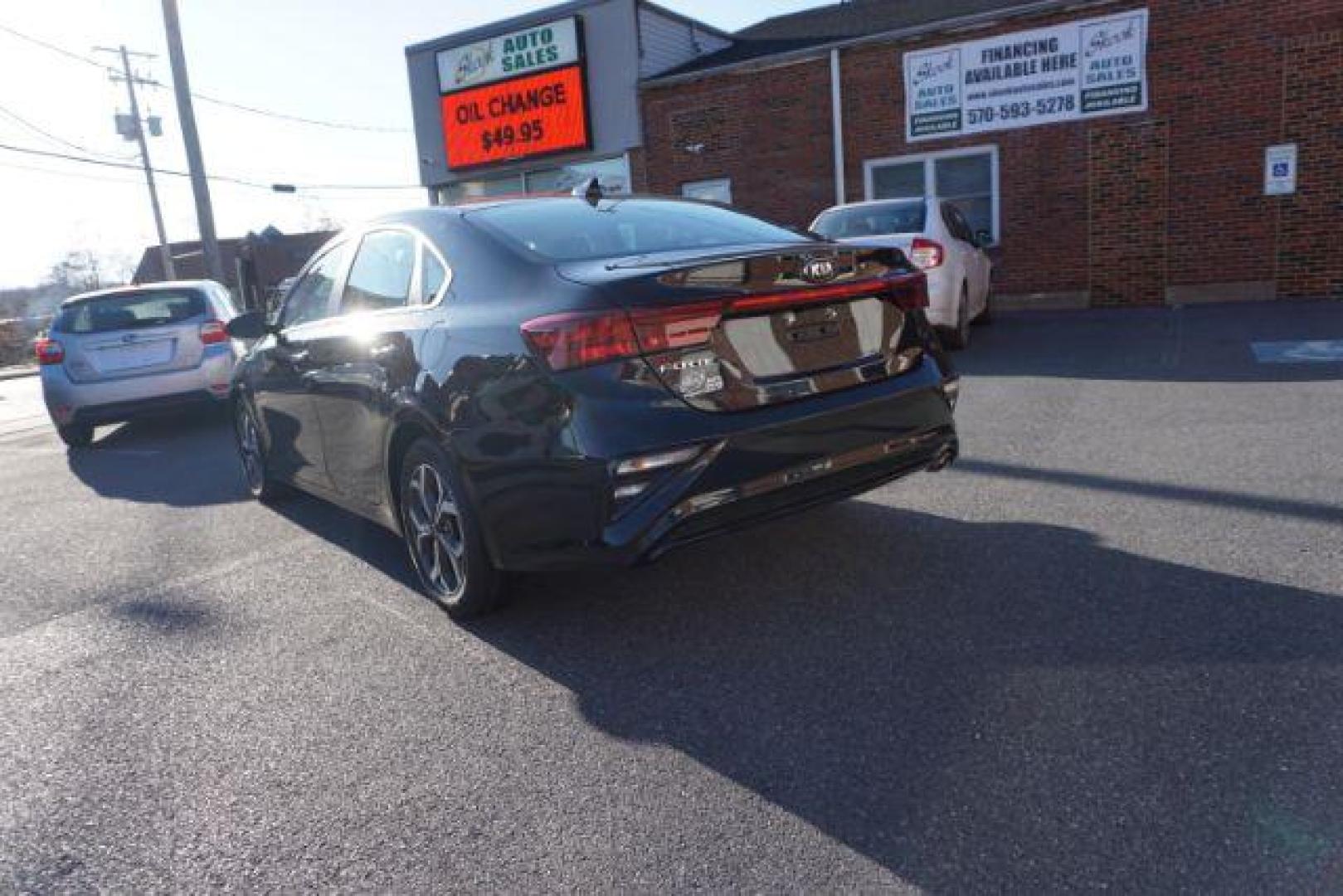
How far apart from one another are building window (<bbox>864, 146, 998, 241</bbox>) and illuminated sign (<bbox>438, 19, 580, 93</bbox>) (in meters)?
6.31

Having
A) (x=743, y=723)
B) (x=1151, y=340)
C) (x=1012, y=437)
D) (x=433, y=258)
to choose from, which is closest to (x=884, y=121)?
(x=1151, y=340)

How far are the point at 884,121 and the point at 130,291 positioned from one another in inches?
414

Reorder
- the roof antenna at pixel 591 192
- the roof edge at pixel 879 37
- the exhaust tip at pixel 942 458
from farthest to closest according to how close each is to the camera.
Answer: the roof edge at pixel 879 37
the roof antenna at pixel 591 192
the exhaust tip at pixel 942 458

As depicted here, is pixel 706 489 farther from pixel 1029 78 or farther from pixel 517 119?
pixel 517 119

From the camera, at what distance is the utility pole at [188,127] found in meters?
17.3

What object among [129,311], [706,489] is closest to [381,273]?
[706,489]

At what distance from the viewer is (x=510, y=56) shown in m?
19.1

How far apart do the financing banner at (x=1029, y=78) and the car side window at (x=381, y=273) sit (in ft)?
38.5

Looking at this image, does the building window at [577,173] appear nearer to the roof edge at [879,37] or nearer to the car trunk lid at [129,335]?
the roof edge at [879,37]

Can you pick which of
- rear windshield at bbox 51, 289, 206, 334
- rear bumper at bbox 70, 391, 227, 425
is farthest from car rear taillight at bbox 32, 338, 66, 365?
rear bumper at bbox 70, 391, 227, 425

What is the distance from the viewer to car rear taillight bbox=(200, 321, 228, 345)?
9.15 meters

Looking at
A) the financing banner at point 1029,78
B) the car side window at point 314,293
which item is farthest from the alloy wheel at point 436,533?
the financing banner at point 1029,78

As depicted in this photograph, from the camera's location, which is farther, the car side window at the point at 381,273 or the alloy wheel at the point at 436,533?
the car side window at the point at 381,273

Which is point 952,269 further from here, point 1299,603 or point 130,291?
point 130,291
